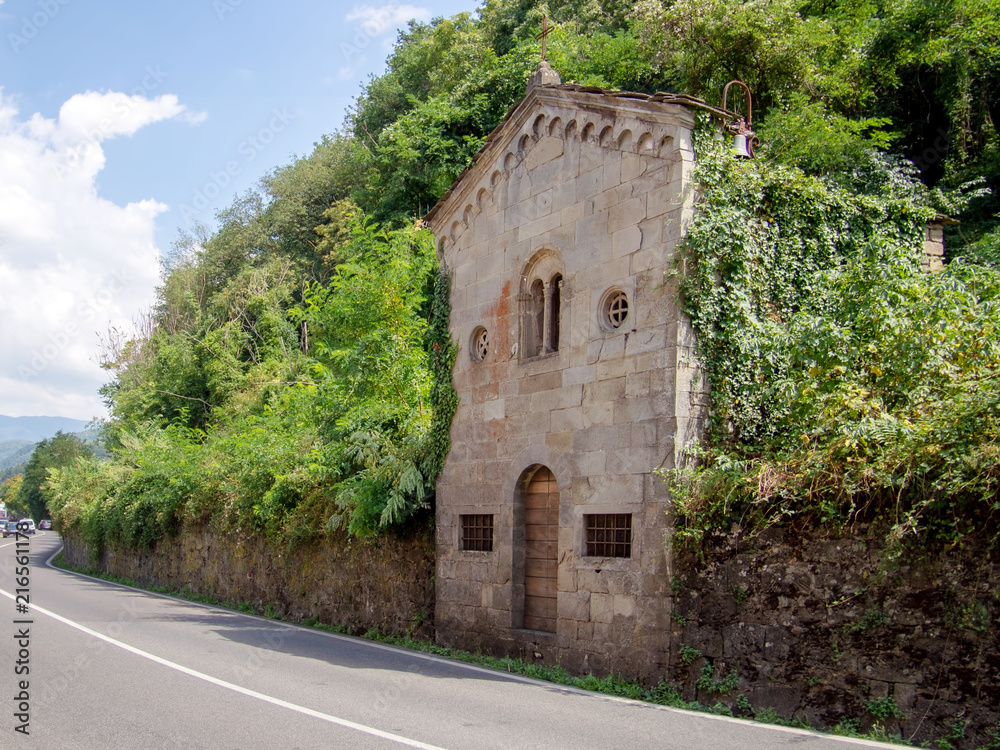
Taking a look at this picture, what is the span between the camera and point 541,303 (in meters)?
12.7

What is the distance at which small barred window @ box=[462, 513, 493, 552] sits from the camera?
13.0 metres

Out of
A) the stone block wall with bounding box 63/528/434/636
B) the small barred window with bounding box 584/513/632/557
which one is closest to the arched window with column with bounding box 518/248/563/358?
the small barred window with bounding box 584/513/632/557

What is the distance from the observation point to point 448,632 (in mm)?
13391

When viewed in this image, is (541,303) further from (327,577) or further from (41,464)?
(41,464)

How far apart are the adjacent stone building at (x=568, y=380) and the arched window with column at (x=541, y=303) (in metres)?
0.02

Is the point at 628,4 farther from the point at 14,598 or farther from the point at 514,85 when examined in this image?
the point at 14,598

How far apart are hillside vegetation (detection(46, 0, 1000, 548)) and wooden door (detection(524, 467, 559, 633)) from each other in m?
2.42

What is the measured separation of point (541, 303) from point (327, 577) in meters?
7.78

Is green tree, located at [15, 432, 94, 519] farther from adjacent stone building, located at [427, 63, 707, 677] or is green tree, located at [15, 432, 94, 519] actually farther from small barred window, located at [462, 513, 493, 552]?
adjacent stone building, located at [427, 63, 707, 677]

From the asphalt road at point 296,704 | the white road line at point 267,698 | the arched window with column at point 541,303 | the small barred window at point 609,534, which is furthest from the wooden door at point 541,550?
the white road line at point 267,698

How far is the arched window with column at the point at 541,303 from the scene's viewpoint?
1230cm

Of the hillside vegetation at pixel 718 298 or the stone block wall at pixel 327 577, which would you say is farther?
the stone block wall at pixel 327 577

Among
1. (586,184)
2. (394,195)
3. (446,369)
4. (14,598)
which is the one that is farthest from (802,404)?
(394,195)

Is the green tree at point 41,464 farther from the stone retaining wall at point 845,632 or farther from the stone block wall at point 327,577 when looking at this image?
the stone retaining wall at point 845,632
